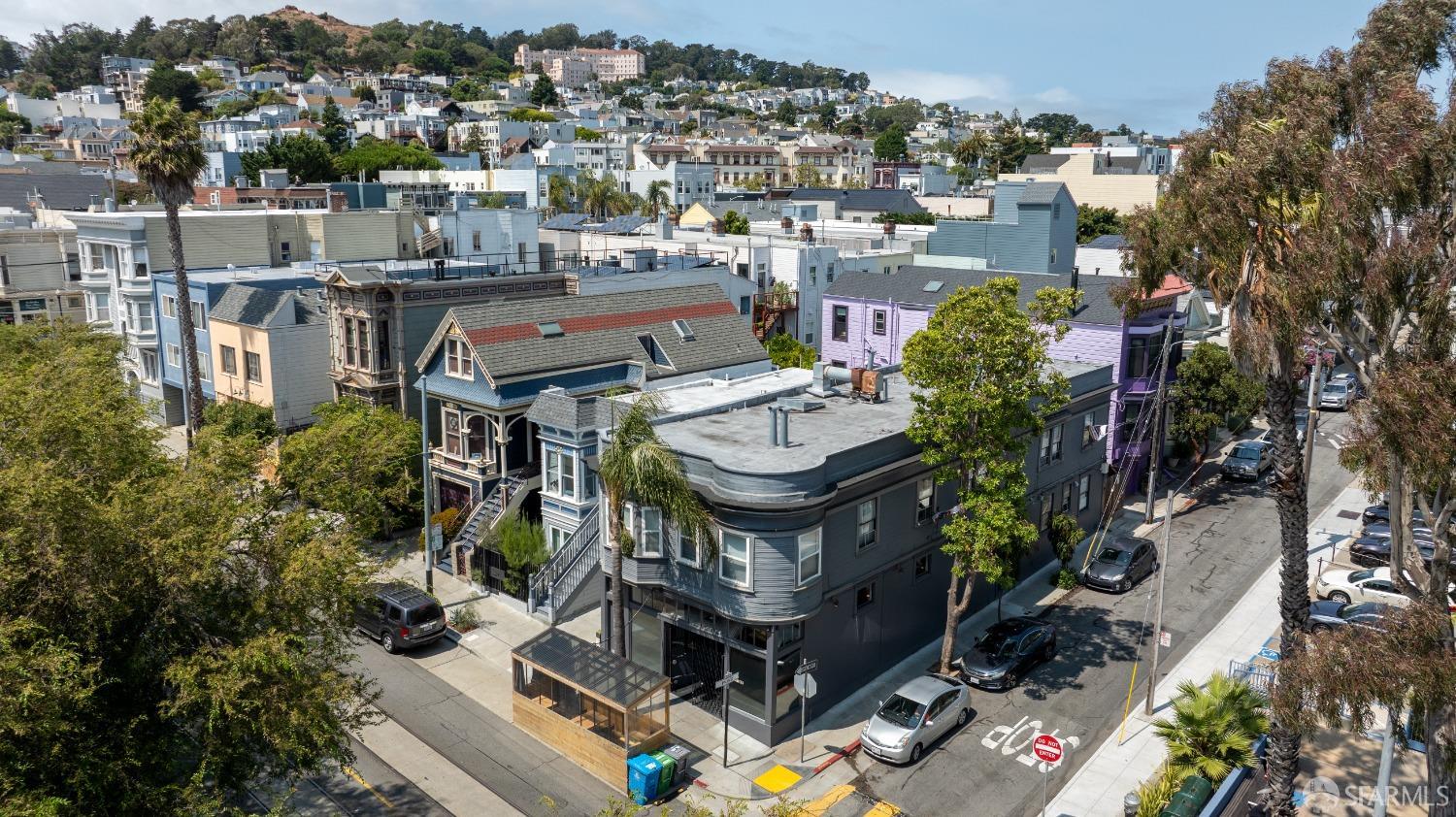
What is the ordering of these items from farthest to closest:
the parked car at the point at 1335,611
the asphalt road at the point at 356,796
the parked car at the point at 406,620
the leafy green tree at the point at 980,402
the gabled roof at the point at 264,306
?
the gabled roof at the point at 264,306, the parked car at the point at 1335,611, the parked car at the point at 406,620, the leafy green tree at the point at 980,402, the asphalt road at the point at 356,796

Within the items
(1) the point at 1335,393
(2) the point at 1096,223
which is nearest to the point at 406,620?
(1) the point at 1335,393

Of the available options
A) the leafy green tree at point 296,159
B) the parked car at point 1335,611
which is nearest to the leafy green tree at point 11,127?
the leafy green tree at point 296,159

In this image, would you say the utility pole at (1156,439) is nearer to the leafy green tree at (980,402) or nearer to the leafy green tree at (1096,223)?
the leafy green tree at (980,402)

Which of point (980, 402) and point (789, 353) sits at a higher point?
point (980, 402)

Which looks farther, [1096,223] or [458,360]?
[1096,223]

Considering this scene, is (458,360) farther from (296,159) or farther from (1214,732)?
(296,159)

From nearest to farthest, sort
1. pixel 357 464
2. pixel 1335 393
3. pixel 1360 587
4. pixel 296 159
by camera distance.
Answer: pixel 357 464, pixel 1360 587, pixel 1335 393, pixel 296 159

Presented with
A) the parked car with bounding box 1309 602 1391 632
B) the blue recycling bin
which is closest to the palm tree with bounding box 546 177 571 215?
the parked car with bounding box 1309 602 1391 632
